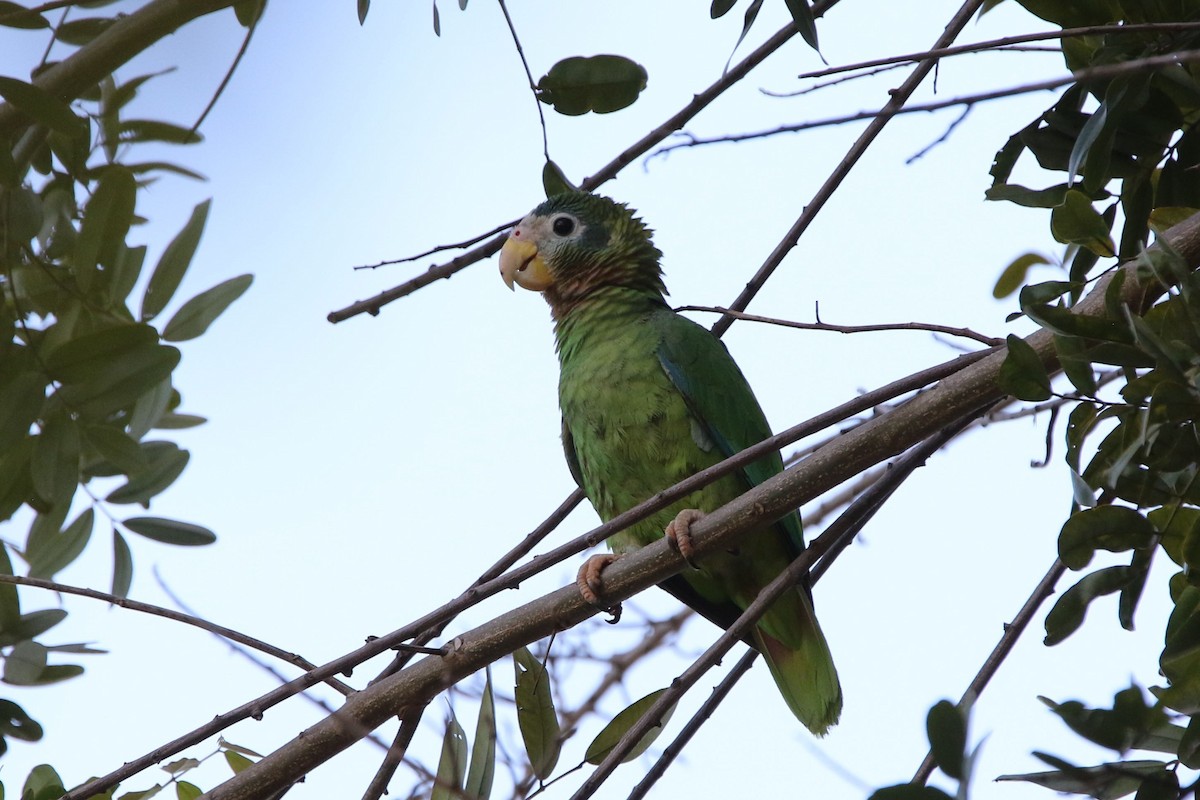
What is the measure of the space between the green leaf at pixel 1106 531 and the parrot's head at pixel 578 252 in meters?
1.95

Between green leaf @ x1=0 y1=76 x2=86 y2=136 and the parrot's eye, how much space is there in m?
1.62

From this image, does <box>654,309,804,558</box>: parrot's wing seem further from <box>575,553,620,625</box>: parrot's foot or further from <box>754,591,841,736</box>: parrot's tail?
<box>575,553,620,625</box>: parrot's foot

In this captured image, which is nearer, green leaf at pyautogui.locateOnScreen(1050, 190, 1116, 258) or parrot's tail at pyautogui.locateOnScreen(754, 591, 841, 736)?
green leaf at pyautogui.locateOnScreen(1050, 190, 1116, 258)

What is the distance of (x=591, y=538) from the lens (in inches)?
65.3

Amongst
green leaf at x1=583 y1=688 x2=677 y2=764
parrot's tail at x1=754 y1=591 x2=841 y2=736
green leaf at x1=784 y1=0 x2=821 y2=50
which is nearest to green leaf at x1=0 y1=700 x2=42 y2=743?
green leaf at x1=583 y1=688 x2=677 y2=764

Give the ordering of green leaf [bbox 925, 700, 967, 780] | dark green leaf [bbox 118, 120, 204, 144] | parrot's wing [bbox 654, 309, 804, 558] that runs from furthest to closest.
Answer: parrot's wing [bbox 654, 309, 804, 558] → dark green leaf [bbox 118, 120, 204, 144] → green leaf [bbox 925, 700, 967, 780]

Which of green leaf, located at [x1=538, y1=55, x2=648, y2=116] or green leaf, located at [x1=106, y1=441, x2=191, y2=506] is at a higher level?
green leaf, located at [x1=538, y1=55, x2=648, y2=116]

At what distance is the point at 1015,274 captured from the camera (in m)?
2.79

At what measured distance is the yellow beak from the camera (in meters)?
3.51

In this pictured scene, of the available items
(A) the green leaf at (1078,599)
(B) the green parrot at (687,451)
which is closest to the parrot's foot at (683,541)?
(A) the green leaf at (1078,599)

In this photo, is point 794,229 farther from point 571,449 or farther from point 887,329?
point 571,449

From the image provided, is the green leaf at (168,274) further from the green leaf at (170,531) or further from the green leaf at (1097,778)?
the green leaf at (1097,778)

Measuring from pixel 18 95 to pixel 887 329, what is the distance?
65.2 inches

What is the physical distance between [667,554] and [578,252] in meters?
1.60
